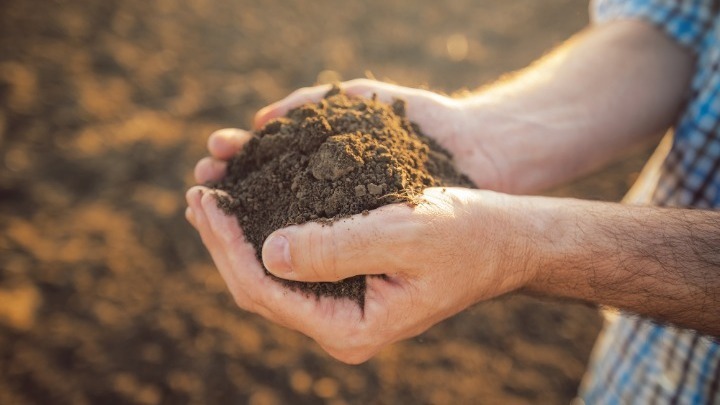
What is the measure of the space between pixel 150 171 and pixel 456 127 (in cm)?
275

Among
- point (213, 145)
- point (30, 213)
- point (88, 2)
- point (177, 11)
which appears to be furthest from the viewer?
point (177, 11)

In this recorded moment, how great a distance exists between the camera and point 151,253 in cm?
333

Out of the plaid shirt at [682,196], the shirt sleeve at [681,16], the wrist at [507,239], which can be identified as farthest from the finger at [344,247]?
the shirt sleeve at [681,16]

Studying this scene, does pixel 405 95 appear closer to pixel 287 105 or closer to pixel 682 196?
pixel 287 105

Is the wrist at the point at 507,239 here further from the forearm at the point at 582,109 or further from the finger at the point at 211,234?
the finger at the point at 211,234

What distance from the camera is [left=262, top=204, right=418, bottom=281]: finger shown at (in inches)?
55.4

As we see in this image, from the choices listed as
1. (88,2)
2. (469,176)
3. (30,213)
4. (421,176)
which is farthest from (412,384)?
(88,2)

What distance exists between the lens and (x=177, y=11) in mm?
5391

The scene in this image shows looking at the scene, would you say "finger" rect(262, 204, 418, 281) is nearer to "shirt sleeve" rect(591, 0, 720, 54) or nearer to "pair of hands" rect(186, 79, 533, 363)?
"pair of hands" rect(186, 79, 533, 363)

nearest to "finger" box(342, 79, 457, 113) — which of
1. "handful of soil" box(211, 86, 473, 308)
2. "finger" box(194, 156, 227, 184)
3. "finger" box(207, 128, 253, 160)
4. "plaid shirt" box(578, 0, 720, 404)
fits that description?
"handful of soil" box(211, 86, 473, 308)

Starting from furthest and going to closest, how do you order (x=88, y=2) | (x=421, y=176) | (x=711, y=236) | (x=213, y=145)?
(x=88, y=2), (x=213, y=145), (x=421, y=176), (x=711, y=236)

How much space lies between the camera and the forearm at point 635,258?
1.48 meters

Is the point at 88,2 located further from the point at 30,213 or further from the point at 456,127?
the point at 456,127

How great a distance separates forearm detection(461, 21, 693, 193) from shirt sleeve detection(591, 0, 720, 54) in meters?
0.04
